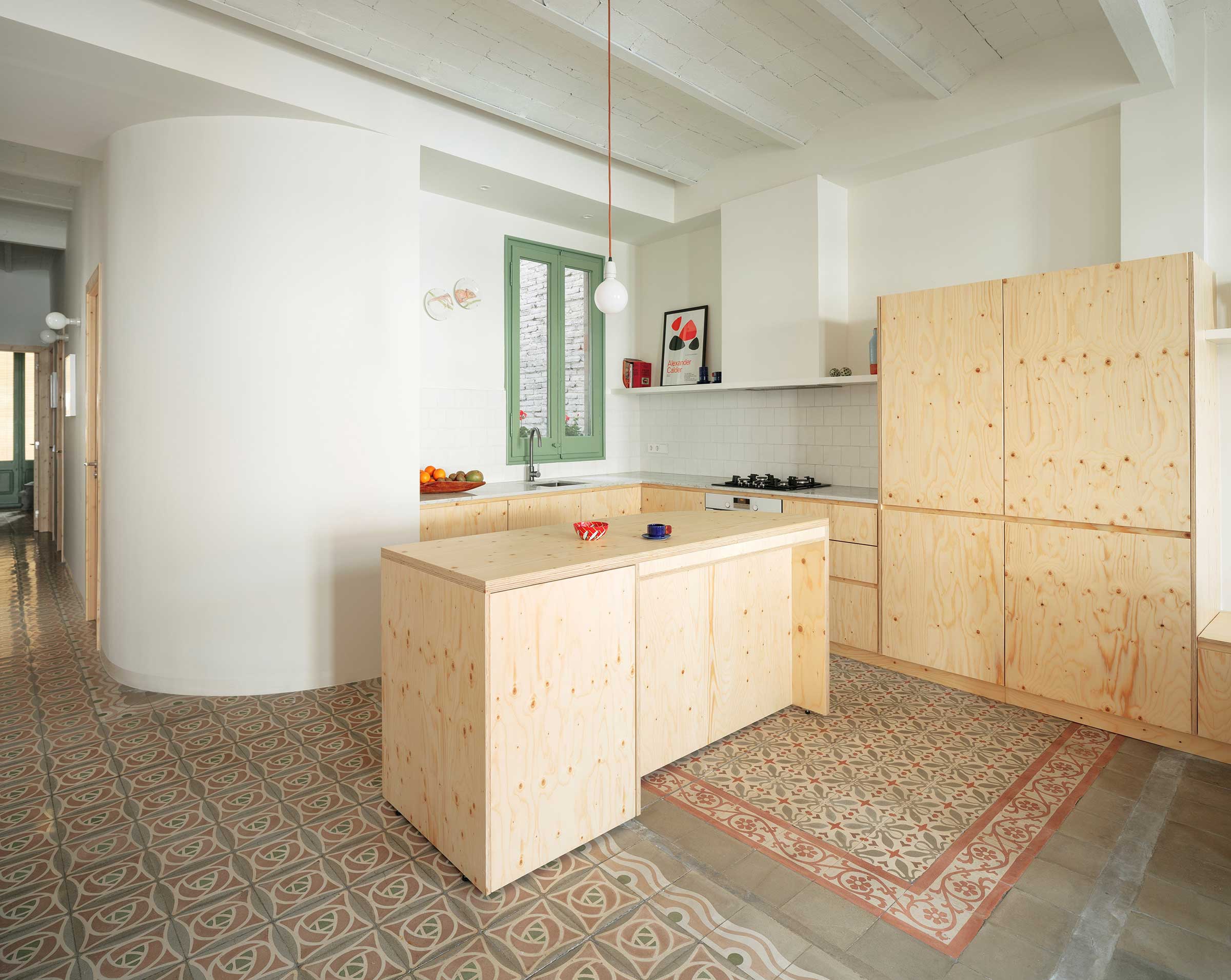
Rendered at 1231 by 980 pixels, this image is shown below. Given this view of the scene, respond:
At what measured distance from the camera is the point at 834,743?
10.1 feet

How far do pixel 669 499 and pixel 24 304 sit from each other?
327 inches

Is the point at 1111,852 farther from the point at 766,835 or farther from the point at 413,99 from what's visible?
the point at 413,99

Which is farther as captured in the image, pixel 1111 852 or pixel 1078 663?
pixel 1078 663

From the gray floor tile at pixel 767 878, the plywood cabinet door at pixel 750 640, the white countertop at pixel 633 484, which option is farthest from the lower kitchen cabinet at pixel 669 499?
the gray floor tile at pixel 767 878

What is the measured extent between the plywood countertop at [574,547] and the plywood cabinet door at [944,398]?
838 millimetres

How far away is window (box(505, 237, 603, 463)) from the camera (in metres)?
5.42

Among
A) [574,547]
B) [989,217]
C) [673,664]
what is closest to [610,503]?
[673,664]

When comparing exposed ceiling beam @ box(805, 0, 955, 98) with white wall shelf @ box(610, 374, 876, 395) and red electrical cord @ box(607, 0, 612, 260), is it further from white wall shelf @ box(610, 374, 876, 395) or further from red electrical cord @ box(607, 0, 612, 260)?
white wall shelf @ box(610, 374, 876, 395)

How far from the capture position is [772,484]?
15.9ft

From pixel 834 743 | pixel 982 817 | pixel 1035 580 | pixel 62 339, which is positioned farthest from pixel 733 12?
pixel 62 339

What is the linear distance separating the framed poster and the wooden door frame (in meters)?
3.95

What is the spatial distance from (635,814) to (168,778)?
185 centimetres

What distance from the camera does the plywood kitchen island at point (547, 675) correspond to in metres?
2.10

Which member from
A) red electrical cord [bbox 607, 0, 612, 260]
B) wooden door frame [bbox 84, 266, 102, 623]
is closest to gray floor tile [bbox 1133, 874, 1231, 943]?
red electrical cord [bbox 607, 0, 612, 260]
